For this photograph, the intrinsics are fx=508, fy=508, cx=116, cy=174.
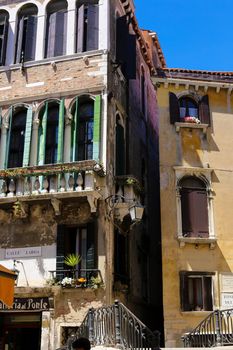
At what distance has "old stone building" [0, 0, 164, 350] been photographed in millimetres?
14852

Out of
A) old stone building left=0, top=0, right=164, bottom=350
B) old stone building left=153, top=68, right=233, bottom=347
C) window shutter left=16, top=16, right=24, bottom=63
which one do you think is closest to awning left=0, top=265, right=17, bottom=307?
old stone building left=0, top=0, right=164, bottom=350

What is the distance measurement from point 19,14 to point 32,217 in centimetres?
793

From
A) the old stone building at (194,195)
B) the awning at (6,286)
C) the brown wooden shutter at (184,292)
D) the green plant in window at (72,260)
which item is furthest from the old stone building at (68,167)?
the awning at (6,286)

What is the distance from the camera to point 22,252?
15547 millimetres

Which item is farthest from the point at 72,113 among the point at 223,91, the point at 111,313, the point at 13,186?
the point at 111,313

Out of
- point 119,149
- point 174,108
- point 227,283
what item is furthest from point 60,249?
point 174,108

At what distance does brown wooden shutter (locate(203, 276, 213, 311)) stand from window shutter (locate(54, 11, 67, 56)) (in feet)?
30.0

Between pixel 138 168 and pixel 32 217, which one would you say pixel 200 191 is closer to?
pixel 138 168

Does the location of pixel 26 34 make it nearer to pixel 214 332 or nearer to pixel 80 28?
pixel 80 28

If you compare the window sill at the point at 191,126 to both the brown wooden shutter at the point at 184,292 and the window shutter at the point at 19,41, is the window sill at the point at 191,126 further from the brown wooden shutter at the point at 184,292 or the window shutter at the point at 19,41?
the window shutter at the point at 19,41

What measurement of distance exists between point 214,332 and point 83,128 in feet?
24.8

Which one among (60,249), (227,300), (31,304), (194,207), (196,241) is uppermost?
(194,207)

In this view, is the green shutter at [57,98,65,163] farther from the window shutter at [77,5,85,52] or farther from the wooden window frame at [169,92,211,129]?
the wooden window frame at [169,92,211,129]

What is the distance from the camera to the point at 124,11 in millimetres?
20266
